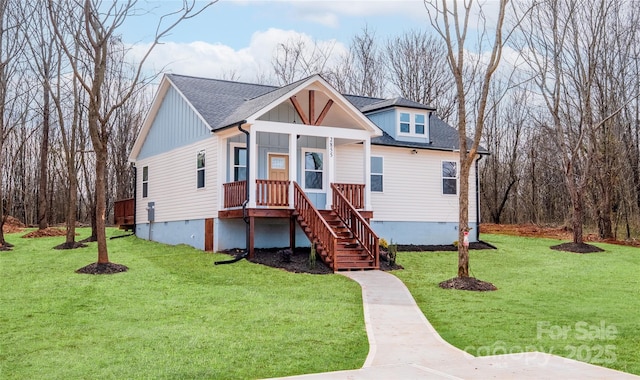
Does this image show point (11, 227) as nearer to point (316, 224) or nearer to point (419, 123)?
point (316, 224)

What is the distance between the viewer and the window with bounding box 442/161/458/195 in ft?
75.6

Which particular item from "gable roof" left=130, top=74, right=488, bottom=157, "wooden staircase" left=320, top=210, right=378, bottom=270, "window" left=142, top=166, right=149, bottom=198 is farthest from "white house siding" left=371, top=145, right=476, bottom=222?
"window" left=142, top=166, right=149, bottom=198

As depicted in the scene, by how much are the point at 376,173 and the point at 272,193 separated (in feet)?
18.0

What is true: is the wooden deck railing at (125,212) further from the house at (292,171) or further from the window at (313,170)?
the window at (313,170)

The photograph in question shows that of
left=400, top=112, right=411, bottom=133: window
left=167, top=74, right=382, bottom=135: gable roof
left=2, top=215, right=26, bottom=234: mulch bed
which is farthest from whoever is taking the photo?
left=2, top=215, right=26, bottom=234: mulch bed

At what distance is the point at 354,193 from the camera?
18.7m

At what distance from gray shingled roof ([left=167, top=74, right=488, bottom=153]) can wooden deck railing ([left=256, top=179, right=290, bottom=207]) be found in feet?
6.39

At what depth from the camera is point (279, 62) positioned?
4212 cm

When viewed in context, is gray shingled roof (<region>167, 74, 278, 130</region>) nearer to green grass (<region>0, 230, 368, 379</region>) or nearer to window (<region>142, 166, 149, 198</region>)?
window (<region>142, 166, 149, 198</region>)

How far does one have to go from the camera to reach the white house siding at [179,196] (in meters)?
19.2

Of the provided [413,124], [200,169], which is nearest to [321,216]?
[200,169]

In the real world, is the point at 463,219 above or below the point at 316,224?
above

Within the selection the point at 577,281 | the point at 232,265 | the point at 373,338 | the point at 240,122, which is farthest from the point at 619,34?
the point at 373,338

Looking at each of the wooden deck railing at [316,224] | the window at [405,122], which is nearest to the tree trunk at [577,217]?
the window at [405,122]
